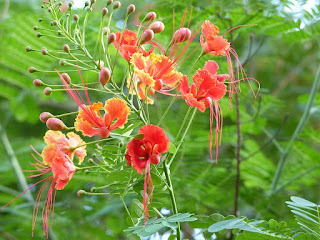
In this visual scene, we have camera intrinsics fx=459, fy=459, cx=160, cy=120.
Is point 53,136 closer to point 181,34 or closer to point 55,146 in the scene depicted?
point 55,146

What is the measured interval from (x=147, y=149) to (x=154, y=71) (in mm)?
217

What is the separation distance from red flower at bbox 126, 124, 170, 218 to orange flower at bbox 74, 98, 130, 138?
75mm

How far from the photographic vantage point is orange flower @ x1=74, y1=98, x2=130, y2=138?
107cm

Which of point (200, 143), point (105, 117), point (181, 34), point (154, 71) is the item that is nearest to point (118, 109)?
point (105, 117)

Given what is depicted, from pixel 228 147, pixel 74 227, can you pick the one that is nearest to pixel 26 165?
pixel 74 227

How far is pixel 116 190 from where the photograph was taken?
114cm

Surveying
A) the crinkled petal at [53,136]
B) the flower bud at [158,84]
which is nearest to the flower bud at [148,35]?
the flower bud at [158,84]

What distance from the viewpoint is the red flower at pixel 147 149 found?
3.35 ft

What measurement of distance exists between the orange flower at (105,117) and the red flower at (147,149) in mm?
75

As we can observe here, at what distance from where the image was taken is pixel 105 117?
1.09 m

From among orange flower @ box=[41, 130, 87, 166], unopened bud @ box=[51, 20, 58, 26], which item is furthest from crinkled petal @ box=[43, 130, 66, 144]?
unopened bud @ box=[51, 20, 58, 26]

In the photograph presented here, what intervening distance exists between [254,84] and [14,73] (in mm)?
1261

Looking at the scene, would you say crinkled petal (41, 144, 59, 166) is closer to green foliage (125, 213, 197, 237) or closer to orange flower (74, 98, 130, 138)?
orange flower (74, 98, 130, 138)

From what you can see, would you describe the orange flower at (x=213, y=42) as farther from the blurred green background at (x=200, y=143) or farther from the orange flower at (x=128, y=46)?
the blurred green background at (x=200, y=143)
